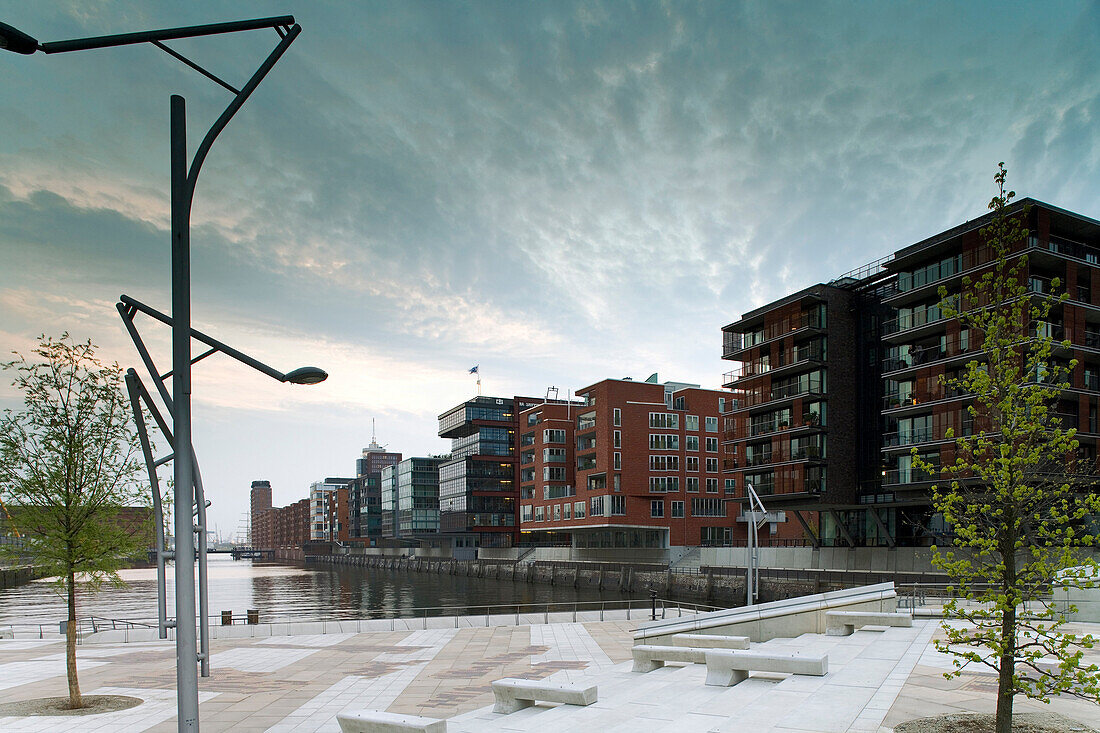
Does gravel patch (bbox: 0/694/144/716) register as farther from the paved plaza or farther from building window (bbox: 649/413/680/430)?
building window (bbox: 649/413/680/430)

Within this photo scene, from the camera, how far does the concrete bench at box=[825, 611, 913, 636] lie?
20.4 metres

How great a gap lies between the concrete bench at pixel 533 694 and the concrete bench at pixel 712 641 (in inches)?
204

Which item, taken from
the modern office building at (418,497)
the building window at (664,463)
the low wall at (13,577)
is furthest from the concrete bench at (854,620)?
the modern office building at (418,497)

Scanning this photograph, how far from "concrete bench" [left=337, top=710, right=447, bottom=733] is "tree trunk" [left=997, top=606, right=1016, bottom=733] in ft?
22.9

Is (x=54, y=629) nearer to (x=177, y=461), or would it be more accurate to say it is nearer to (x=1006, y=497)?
(x=177, y=461)

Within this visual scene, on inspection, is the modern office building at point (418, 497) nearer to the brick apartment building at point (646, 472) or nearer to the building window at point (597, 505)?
the brick apartment building at point (646, 472)

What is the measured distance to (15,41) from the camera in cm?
629

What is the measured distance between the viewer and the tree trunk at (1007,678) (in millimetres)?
9539

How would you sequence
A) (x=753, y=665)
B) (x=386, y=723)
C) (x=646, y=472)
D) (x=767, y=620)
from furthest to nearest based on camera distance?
(x=646, y=472)
(x=767, y=620)
(x=753, y=665)
(x=386, y=723)

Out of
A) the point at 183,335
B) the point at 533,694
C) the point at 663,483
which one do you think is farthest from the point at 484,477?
the point at 183,335

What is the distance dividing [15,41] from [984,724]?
13.2m

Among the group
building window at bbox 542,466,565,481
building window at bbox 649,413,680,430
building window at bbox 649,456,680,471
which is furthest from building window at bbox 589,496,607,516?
building window at bbox 542,466,565,481

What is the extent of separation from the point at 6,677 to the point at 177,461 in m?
18.9

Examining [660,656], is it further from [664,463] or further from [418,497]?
[418,497]
